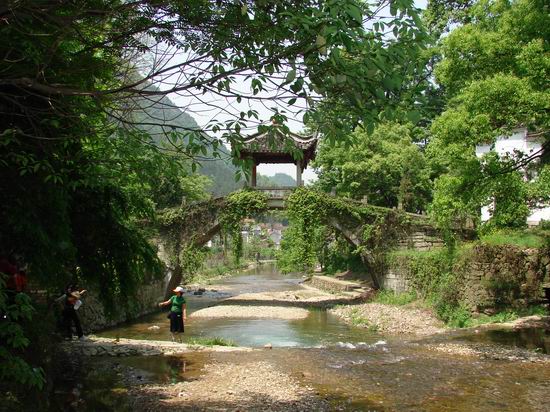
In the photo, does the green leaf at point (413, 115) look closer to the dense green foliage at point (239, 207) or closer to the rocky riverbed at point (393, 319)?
the rocky riverbed at point (393, 319)

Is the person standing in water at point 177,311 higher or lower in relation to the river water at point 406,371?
higher

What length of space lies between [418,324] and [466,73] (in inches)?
336

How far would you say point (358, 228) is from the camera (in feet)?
77.0

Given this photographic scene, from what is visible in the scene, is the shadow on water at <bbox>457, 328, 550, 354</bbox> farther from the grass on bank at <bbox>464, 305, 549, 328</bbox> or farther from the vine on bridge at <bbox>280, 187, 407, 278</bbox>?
the vine on bridge at <bbox>280, 187, 407, 278</bbox>

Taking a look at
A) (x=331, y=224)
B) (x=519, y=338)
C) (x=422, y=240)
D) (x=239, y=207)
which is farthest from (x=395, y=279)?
(x=519, y=338)

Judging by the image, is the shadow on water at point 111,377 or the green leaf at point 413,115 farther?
the shadow on water at point 111,377

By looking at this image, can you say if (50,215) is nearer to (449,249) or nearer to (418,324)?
(418,324)

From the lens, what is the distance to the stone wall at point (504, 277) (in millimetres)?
16172

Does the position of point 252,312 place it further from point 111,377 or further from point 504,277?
point 111,377

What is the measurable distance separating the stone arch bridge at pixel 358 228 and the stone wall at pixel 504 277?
5.19m

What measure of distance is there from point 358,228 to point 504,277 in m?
8.10

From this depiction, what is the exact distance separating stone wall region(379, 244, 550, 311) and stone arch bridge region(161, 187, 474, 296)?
5.19 meters

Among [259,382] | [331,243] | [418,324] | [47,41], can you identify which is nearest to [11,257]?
[47,41]

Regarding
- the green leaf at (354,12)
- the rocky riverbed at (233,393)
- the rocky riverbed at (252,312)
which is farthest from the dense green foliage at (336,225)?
the green leaf at (354,12)
